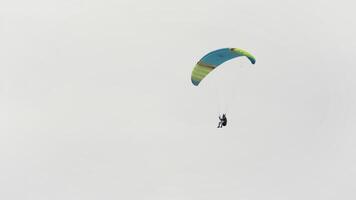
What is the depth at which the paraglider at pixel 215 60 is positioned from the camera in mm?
93188

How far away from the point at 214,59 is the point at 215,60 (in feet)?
0.93

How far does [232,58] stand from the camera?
94.4m

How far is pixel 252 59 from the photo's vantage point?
9344 centimetres

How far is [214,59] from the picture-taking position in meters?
94.8

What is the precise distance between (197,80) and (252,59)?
7.37 meters

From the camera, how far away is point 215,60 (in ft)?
312

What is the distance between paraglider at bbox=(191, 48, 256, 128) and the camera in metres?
93.2

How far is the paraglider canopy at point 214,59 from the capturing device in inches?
3669

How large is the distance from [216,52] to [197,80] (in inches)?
227

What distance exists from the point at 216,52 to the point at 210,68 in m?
3.23

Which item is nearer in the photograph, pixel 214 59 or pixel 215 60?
pixel 214 59

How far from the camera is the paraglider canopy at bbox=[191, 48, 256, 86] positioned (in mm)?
93188

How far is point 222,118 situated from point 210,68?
16.1 ft
